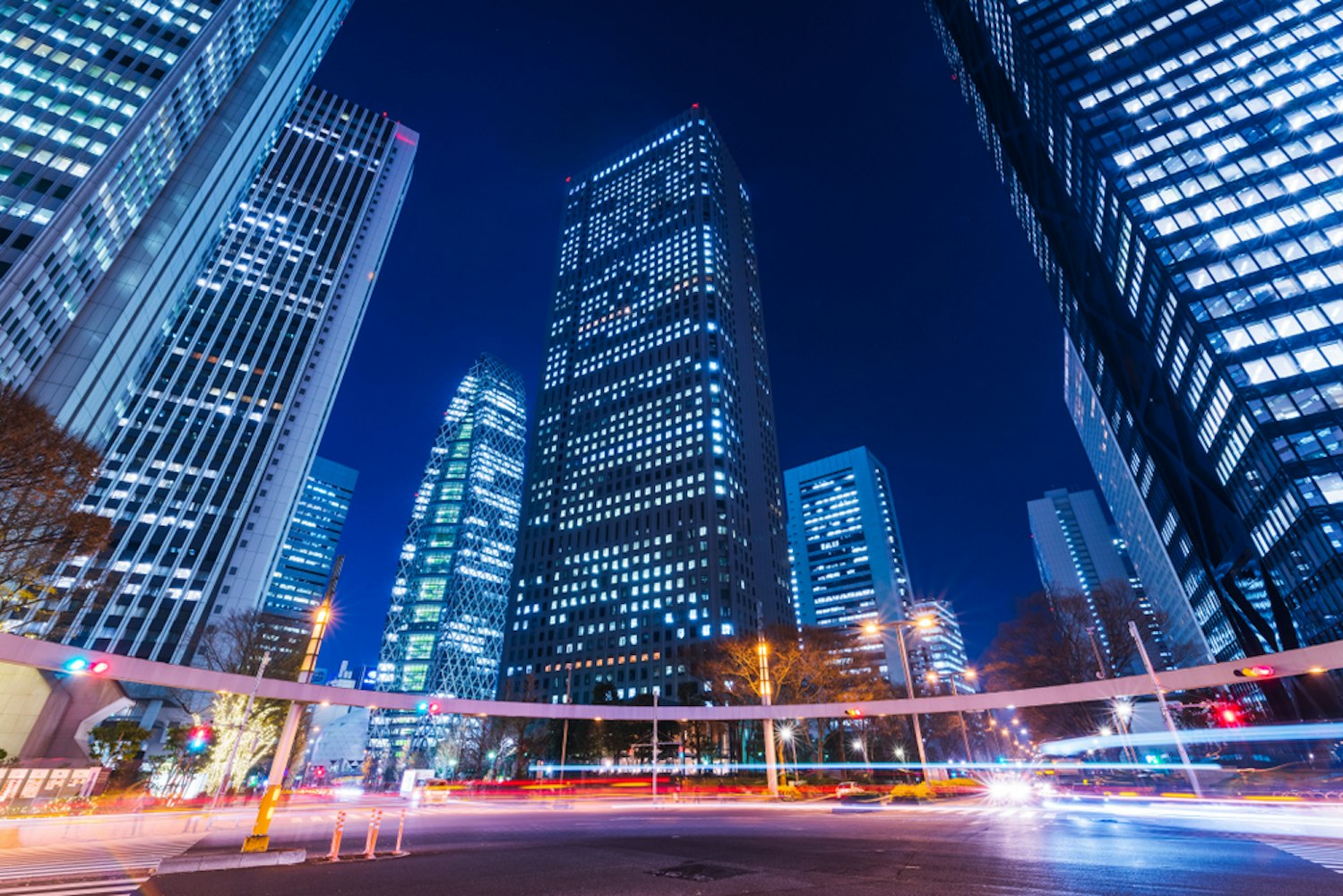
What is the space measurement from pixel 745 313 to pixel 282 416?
113258 millimetres

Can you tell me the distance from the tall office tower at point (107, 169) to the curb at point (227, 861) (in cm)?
5816

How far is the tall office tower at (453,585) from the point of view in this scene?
16412 centimetres

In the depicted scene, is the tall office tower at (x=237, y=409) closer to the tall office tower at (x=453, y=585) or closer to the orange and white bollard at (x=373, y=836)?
the tall office tower at (x=453, y=585)

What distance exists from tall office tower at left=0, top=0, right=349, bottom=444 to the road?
6082cm

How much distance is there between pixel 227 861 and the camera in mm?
12570

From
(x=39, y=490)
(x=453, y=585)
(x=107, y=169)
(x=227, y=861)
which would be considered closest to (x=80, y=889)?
(x=227, y=861)

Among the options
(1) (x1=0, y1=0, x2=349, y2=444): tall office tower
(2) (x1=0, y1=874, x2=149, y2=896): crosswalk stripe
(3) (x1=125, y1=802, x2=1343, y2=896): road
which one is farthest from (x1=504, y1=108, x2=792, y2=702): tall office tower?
(2) (x1=0, y1=874, x2=149, y2=896): crosswalk stripe

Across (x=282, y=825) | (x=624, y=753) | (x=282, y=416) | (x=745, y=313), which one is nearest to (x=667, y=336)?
(x=745, y=313)

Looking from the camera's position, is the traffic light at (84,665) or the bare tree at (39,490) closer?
the traffic light at (84,665)

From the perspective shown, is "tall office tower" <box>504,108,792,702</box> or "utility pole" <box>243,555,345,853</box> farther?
"tall office tower" <box>504,108,792,702</box>

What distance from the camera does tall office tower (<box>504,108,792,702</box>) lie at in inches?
4638

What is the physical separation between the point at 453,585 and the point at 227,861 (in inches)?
6743

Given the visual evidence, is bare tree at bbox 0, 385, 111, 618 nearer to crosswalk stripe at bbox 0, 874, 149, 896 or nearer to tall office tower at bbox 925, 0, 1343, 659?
crosswalk stripe at bbox 0, 874, 149, 896

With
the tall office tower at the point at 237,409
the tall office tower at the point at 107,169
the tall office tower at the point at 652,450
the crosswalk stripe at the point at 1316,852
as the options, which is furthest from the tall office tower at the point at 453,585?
the crosswalk stripe at the point at 1316,852
